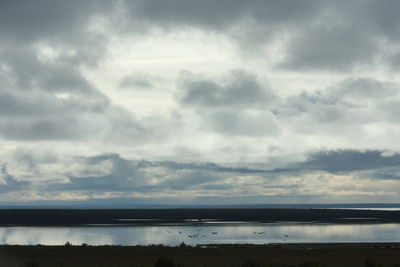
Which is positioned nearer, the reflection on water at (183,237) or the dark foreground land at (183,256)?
the dark foreground land at (183,256)

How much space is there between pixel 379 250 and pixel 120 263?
98.5 ft

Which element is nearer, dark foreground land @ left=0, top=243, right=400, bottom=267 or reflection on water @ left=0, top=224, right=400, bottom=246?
dark foreground land @ left=0, top=243, right=400, bottom=267

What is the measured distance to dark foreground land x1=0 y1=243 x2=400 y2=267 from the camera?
49469 millimetres

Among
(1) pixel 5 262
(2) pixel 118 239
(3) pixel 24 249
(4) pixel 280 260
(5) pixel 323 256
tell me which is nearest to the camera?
(1) pixel 5 262

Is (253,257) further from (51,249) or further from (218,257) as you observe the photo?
(51,249)

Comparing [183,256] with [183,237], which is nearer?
[183,256]

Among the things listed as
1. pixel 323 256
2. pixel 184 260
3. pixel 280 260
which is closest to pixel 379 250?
pixel 323 256

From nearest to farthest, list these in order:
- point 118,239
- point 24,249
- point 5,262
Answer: point 5,262 < point 24,249 < point 118,239

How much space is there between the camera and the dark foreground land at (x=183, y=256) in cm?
4947

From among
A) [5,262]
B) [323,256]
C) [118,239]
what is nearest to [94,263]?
[5,262]

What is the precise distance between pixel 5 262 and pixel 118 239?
137 ft

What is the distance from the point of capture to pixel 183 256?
Result: 183ft

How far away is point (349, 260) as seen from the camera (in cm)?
5231

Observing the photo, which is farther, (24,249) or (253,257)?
(24,249)
